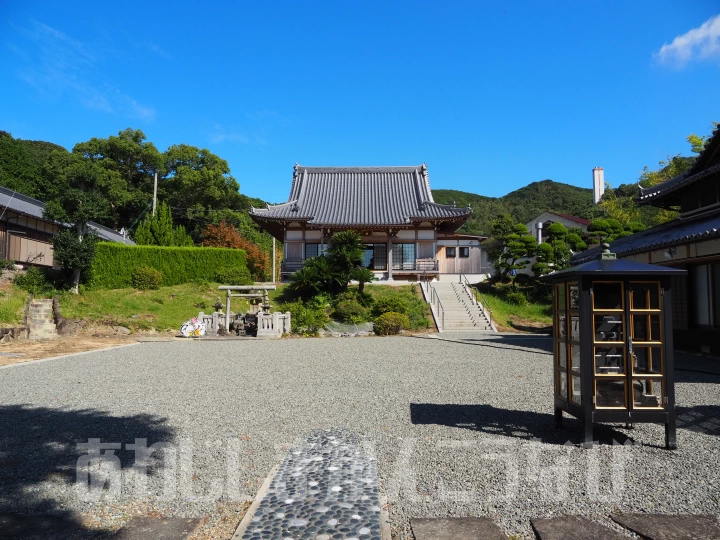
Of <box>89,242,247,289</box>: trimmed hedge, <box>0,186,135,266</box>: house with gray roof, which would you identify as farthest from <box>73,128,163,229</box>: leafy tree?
<box>89,242,247,289</box>: trimmed hedge

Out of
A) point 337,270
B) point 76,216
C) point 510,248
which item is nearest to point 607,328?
point 337,270

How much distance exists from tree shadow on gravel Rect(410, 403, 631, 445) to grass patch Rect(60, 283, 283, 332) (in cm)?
1414

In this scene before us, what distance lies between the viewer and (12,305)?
1536 centimetres

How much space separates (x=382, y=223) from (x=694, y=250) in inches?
604

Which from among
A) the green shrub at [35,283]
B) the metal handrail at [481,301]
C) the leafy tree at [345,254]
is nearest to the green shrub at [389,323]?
the leafy tree at [345,254]

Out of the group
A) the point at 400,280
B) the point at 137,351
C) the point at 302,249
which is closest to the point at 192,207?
the point at 302,249

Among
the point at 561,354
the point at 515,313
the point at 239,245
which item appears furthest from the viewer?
the point at 239,245

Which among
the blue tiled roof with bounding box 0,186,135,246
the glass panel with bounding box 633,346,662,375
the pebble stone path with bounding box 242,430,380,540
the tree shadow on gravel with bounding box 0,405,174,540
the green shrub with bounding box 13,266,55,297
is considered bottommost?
the tree shadow on gravel with bounding box 0,405,174,540

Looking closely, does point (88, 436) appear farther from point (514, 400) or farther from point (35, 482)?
point (514, 400)

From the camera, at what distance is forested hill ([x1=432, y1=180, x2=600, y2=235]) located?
4494cm

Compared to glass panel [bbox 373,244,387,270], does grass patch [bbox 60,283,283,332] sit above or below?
below

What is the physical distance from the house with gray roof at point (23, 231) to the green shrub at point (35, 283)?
163 centimetres

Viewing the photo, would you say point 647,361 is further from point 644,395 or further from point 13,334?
point 13,334

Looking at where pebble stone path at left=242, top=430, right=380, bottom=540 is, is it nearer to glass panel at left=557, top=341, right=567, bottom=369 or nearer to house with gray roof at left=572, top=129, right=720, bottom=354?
glass panel at left=557, top=341, right=567, bottom=369
